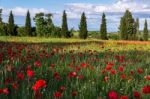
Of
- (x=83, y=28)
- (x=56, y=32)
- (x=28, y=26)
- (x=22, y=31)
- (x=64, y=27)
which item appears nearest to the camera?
(x=22, y=31)

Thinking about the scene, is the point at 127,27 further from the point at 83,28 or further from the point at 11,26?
the point at 11,26

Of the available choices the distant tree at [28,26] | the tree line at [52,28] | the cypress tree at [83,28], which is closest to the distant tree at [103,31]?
the tree line at [52,28]

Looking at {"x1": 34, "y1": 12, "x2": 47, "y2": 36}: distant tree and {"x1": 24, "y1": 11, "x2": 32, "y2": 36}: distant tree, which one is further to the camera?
{"x1": 34, "y1": 12, "x2": 47, "y2": 36}: distant tree

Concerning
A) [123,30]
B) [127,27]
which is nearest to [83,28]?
[123,30]

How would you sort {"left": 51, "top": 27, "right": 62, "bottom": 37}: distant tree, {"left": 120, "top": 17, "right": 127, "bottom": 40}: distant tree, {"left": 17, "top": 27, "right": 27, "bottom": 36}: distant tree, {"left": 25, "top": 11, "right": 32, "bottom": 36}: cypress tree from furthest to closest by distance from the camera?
{"left": 120, "top": 17, "right": 127, "bottom": 40}: distant tree, {"left": 51, "top": 27, "right": 62, "bottom": 37}: distant tree, {"left": 25, "top": 11, "right": 32, "bottom": 36}: cypress tree, {"left": 17, "top": 27, "right": 27, "bottom": 36}: distant tree

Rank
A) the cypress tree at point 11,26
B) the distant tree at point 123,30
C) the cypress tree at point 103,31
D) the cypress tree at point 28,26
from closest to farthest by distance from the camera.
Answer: the cypress tree at point 11,26 < the cypress tree at point 28,26 < the cypress tree at point 103,31 < the distant tree at point 123,30

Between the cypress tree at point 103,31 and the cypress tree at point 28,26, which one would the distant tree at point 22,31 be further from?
the cypress tree at point 103,31

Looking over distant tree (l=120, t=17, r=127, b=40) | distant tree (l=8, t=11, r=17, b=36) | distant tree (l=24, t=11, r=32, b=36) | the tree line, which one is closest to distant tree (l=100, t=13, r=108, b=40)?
the tree line

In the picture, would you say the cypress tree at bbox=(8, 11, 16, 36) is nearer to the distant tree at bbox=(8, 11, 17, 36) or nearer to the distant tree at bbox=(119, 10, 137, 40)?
the distant tree at bbox=(8, 11, 17, 36)

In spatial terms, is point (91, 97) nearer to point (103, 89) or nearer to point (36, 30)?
point (103, 89)

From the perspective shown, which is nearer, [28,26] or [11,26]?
[11,26]

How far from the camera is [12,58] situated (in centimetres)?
922

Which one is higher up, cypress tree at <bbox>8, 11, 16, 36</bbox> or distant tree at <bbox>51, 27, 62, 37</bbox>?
cypress tree at <bbox>8, 11, 16, 36</bbox>

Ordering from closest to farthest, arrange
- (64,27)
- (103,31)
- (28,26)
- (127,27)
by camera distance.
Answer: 1. (64,27)
2. (28,26)
3. (103,31)
4. (127,27)
